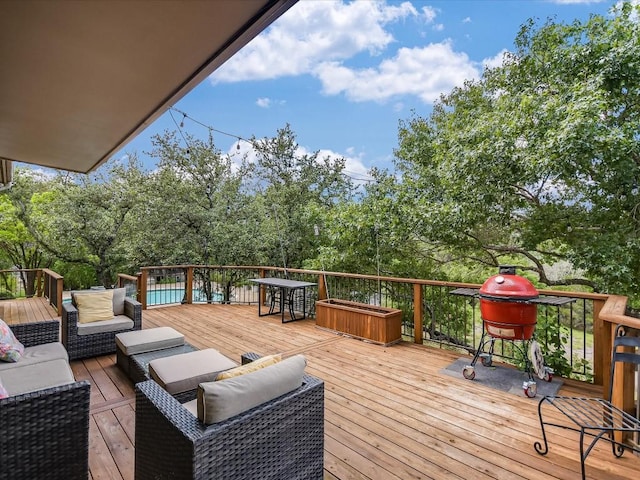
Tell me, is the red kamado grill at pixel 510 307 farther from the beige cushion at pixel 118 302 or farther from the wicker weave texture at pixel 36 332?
the beige cushion at pixel 118 302

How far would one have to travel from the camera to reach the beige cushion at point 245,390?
5.02 ft

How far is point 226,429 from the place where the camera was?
1502 millimetres

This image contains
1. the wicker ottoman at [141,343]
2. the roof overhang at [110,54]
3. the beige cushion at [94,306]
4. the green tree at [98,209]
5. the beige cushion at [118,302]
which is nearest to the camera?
the roof overhang at [110,54]

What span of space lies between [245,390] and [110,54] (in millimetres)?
1854

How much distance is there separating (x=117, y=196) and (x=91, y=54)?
9.87m

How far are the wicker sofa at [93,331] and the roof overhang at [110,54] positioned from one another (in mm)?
2218

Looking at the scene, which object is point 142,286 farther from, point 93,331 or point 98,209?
point 98,209

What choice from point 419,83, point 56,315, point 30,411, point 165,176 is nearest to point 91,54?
point 30,411

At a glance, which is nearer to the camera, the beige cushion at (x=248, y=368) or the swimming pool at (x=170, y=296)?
the beige cushion at (x=248, y=368)

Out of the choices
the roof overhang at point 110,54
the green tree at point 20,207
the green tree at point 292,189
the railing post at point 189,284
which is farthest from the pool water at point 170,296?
the roof overhang at point 110,54

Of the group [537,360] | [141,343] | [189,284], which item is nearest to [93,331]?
[141,343]

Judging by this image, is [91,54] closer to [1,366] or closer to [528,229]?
[1,366]

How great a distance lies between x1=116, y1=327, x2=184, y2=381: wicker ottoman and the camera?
11.4 ft

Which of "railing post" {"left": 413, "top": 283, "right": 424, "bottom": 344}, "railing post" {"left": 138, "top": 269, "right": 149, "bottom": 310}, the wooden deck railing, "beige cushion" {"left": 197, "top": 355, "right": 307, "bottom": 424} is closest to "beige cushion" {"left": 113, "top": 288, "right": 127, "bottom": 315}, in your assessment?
"railing post" {"left": 138, "top": 269, "right": 149, "bottom": 310}
